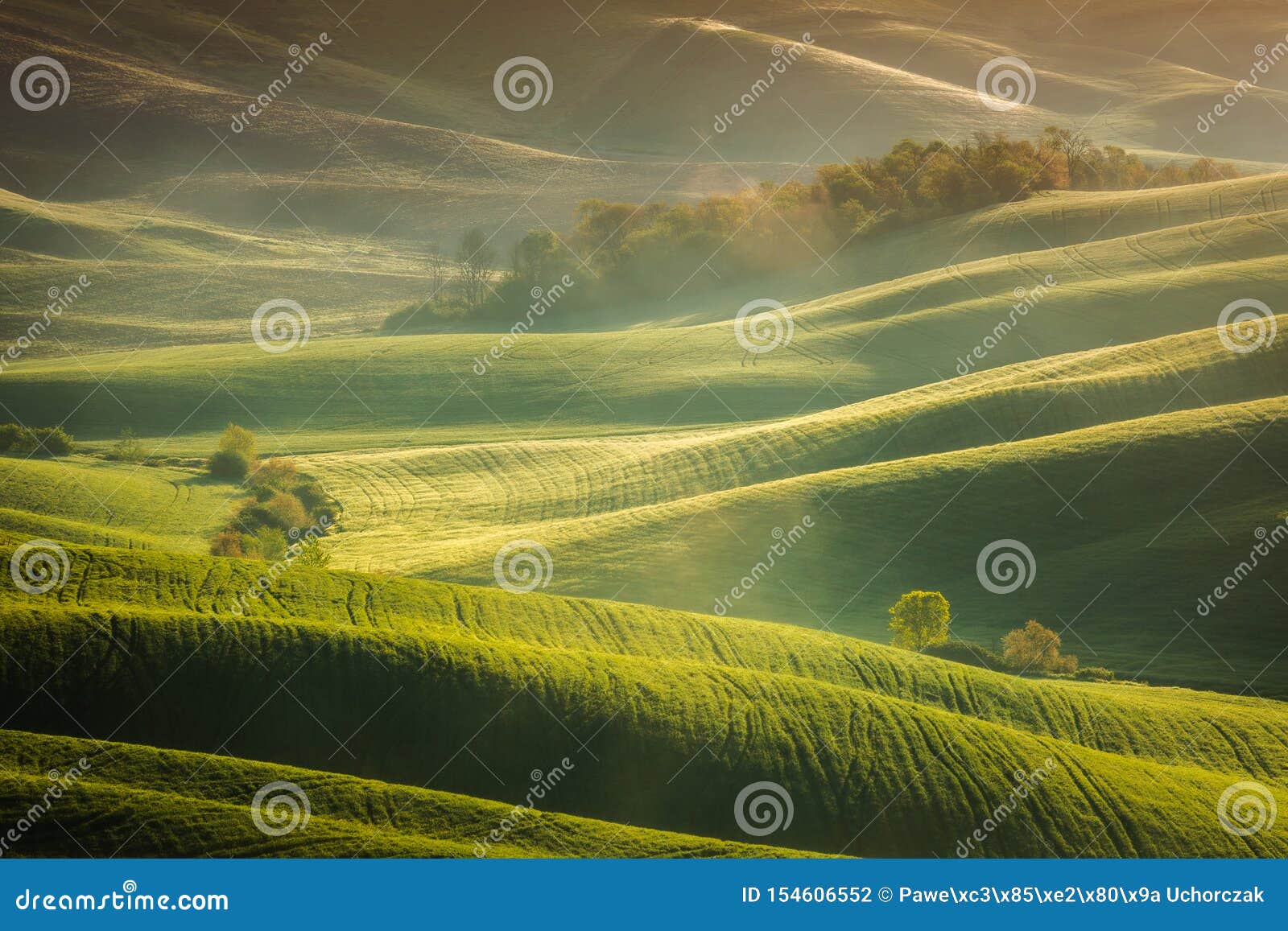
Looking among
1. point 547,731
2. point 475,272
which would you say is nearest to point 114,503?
point 547,731

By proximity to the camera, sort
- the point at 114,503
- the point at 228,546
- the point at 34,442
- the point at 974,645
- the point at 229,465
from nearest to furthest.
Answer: the point at 974,645 < the point at 228,546 < the point at 114,503 < the point at 229,465 < the point at 34,442

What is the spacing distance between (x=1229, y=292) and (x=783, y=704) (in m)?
59.6

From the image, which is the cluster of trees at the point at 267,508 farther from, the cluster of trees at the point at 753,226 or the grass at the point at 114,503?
the cluster of trees at the point at 753,226

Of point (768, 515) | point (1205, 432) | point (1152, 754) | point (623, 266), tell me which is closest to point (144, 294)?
point (623, 266)

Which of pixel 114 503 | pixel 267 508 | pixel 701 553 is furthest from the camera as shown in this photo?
pixel 114 503

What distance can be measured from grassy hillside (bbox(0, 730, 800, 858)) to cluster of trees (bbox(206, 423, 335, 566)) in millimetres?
20286

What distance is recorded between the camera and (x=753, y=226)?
338 ft

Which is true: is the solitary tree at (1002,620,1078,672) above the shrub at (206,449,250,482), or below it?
below

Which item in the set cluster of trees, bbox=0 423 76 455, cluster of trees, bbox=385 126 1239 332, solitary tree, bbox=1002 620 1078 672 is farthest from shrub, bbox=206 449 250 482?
cluster of trees, bbox=385 126 1239 332

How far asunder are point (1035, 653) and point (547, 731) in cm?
1956

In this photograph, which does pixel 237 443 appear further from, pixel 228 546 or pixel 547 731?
pixel 547 731

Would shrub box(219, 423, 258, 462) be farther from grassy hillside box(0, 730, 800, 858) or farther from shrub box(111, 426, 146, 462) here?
grassy hillside box(0, 730, 800, 858)

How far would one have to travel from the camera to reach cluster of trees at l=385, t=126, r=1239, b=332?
100 metres

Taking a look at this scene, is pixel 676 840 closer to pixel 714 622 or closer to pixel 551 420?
pixel 714 622
